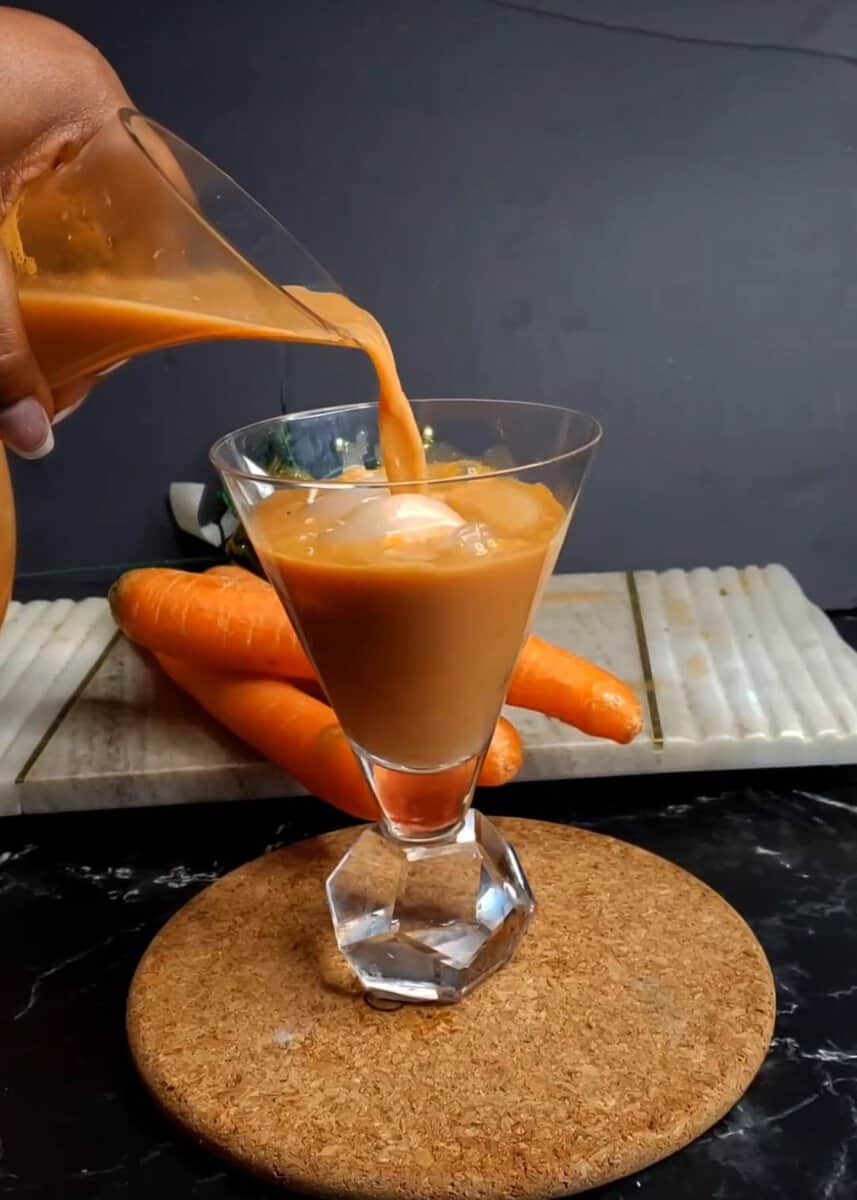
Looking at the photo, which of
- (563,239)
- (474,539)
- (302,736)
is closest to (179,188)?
(474,539)

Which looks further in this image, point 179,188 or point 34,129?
point 34,129

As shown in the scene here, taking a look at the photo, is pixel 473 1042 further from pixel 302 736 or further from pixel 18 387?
pixel 18 387

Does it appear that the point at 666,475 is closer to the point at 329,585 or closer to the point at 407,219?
the point at 407,219

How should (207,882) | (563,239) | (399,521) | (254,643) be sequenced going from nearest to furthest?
(399,521) → (207,882) → (254,643) → (563,239)

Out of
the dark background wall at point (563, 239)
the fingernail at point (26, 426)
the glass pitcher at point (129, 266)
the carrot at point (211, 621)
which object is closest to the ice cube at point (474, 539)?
the glass pitcher at point (129, 266)

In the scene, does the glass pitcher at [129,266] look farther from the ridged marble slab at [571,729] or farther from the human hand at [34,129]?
the ridged marble slab at [571,729]

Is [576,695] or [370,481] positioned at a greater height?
[370,481]

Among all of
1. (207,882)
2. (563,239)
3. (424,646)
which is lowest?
(207,882)
